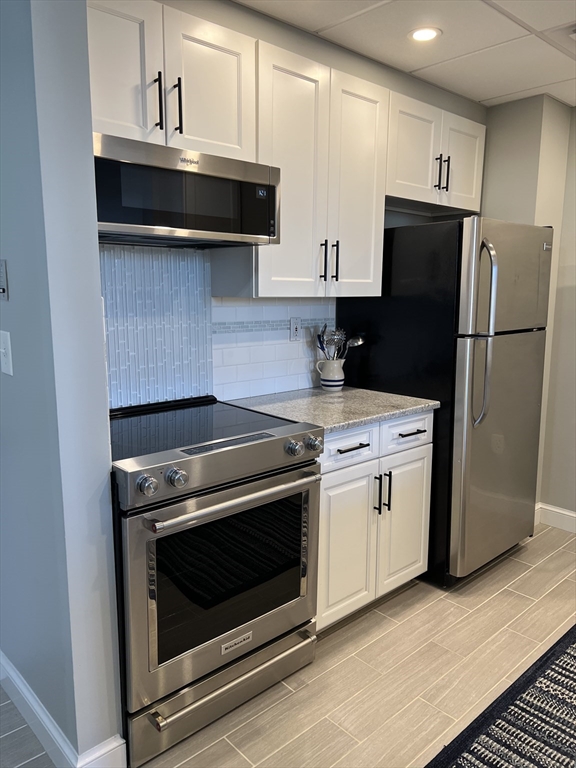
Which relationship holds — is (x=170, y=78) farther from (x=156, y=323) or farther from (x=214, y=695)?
(x=214, y=695)

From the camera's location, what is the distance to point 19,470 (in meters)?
1.80

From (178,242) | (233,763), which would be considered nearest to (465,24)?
(178,242)

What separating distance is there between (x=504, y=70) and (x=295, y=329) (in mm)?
1580

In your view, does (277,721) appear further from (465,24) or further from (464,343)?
(465,24)

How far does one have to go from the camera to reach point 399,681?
7.08ft

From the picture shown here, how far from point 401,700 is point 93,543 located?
4.15 feet

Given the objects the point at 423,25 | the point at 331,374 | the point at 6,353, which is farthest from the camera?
the point at 331,374

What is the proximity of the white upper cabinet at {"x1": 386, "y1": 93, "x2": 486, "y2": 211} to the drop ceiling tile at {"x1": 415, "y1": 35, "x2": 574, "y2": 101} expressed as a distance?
0.48ft

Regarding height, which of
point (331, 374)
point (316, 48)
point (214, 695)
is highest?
point (316, 48)

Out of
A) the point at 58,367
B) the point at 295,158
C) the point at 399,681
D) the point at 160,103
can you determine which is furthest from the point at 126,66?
the point at 399,681

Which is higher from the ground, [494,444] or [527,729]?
[494,444]

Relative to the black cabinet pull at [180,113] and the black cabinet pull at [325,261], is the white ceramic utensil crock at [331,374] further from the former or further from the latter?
the black cabinet pull at [180,113]

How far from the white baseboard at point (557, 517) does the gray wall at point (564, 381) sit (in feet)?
0.10

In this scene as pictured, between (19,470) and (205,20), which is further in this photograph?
(205,20)
